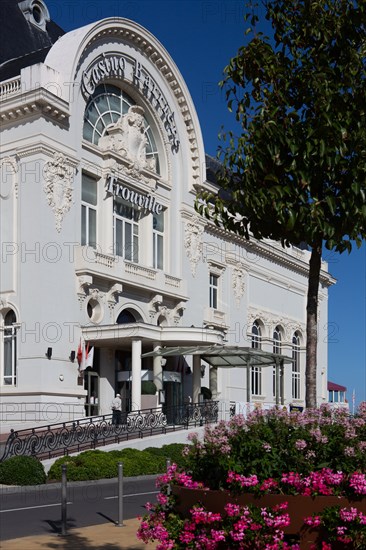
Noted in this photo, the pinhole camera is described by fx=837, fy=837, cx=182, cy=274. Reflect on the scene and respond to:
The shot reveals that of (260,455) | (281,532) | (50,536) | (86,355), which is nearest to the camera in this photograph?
(281,532)

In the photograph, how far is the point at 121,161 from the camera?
38.9m

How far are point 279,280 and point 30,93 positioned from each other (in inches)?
1096

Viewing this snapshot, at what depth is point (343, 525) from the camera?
8.00 metres

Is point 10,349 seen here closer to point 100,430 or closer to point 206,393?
point 100,430

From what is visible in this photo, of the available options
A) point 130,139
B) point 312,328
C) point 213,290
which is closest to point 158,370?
point 130,139

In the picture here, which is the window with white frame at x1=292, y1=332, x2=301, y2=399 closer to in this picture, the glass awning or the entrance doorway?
the glass awning

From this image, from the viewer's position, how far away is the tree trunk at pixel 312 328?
10.4 metres

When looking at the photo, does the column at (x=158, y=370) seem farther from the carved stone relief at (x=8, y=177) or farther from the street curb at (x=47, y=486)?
the street curb at (x=47, y=486)

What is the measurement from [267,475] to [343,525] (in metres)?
0.93

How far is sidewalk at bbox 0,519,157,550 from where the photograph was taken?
11.3 metres

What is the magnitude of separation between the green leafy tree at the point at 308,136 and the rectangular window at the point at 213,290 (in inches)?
1460

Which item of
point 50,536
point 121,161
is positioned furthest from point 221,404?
point 50,536

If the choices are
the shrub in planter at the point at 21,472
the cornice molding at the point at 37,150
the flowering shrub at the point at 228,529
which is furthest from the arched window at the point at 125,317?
the flowering shrub at the point at 228,529

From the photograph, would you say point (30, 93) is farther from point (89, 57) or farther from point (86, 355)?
point (86, 355)
